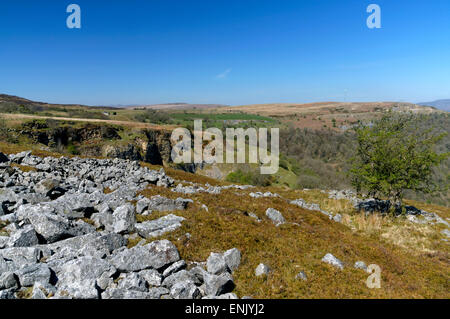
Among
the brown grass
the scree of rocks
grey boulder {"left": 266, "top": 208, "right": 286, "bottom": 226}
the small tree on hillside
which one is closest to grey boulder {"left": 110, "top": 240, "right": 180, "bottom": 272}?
the scree of rocks

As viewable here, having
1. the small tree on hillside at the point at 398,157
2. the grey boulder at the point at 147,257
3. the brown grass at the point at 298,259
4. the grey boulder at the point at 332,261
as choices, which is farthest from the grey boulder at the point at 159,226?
the small tree on hillside at the point at 398,157

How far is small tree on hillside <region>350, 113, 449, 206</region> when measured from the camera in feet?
54.7

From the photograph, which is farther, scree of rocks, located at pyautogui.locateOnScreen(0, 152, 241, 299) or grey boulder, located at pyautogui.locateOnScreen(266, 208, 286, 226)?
grey boulder, located at pyautogui.locateOnScreen(266, 208, 286, 226)

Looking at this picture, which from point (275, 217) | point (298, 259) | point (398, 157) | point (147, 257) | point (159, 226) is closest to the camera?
point (147, 257)

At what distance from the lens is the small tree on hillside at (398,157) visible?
54.7 feet

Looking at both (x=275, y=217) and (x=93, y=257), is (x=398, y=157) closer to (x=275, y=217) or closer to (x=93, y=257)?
(x=275, y=217)

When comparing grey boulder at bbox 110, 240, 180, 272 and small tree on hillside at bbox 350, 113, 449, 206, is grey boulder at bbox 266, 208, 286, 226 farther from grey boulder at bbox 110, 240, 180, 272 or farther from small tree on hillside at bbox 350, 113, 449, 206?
small tree on hillside at bbox 350, 113, 449, 206

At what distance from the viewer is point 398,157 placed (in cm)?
1711

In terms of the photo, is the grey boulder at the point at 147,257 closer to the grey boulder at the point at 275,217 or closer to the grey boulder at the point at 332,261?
the grey boulder at the point at 332,261

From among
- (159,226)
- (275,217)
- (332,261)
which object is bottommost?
(275,217)

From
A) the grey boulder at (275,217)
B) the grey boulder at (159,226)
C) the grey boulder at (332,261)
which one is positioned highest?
the grey boulder at (159,226)

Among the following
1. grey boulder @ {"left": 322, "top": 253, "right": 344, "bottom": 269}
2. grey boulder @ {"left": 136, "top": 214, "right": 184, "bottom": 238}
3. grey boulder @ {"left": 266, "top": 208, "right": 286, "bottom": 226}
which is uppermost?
grey boulder @ {"left": 136, "top": 214, "right": 184, "bottom": 238}

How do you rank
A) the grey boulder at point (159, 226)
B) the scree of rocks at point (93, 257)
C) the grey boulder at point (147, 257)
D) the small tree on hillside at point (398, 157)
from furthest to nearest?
the small tree on hillside at point (398, 157)
the grey boulder at point (159, 226)
the grey boulder at point (147, 257)
the scree of rocks at point (93, 257)

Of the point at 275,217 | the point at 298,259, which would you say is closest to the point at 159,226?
the point at 298,259
